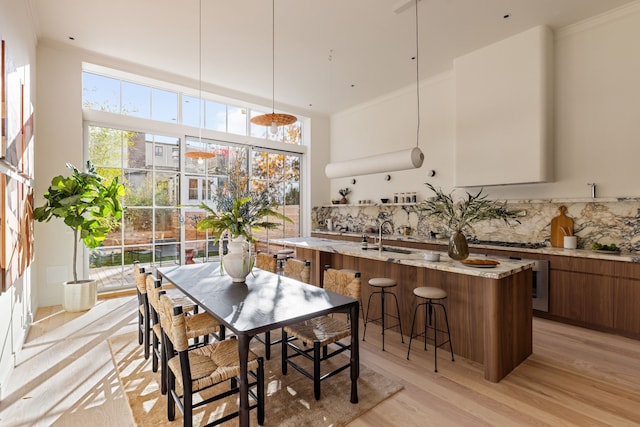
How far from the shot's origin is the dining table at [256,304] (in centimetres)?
181

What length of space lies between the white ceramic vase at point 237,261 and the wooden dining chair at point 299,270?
590mm

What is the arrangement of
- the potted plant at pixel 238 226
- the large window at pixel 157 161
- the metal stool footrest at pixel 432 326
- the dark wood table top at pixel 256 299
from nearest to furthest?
1. the dark wood table top at pixel 256 299
2. the potted plant at pixel 238 226
3. the metal stool footrest at pixel 432 326
4. the large window at pixel 157 161

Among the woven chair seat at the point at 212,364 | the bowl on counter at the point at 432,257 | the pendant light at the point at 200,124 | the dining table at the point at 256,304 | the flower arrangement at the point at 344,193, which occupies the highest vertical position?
the pendant light at the point at 200,124

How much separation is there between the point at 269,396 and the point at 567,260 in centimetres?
358

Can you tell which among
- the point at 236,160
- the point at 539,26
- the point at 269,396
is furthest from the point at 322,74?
the point at 269,396

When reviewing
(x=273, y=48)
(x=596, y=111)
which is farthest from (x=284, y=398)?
(x=596, y=111)

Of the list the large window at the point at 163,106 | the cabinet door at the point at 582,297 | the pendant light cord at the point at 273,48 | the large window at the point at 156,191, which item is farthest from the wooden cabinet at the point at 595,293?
the large window at the point at 163,106

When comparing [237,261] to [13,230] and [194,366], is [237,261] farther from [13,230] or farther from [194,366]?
[13,230]

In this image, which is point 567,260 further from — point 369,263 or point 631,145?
point 369,263

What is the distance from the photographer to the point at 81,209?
4.11 m

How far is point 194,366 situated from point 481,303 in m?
2.36

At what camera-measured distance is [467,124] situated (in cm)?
475

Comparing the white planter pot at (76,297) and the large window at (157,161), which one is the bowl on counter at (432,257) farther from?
the white planter pot at (76,297)

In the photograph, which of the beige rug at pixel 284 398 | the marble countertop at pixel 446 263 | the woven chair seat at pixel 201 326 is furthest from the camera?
the marble countertop at pixel 446 263
